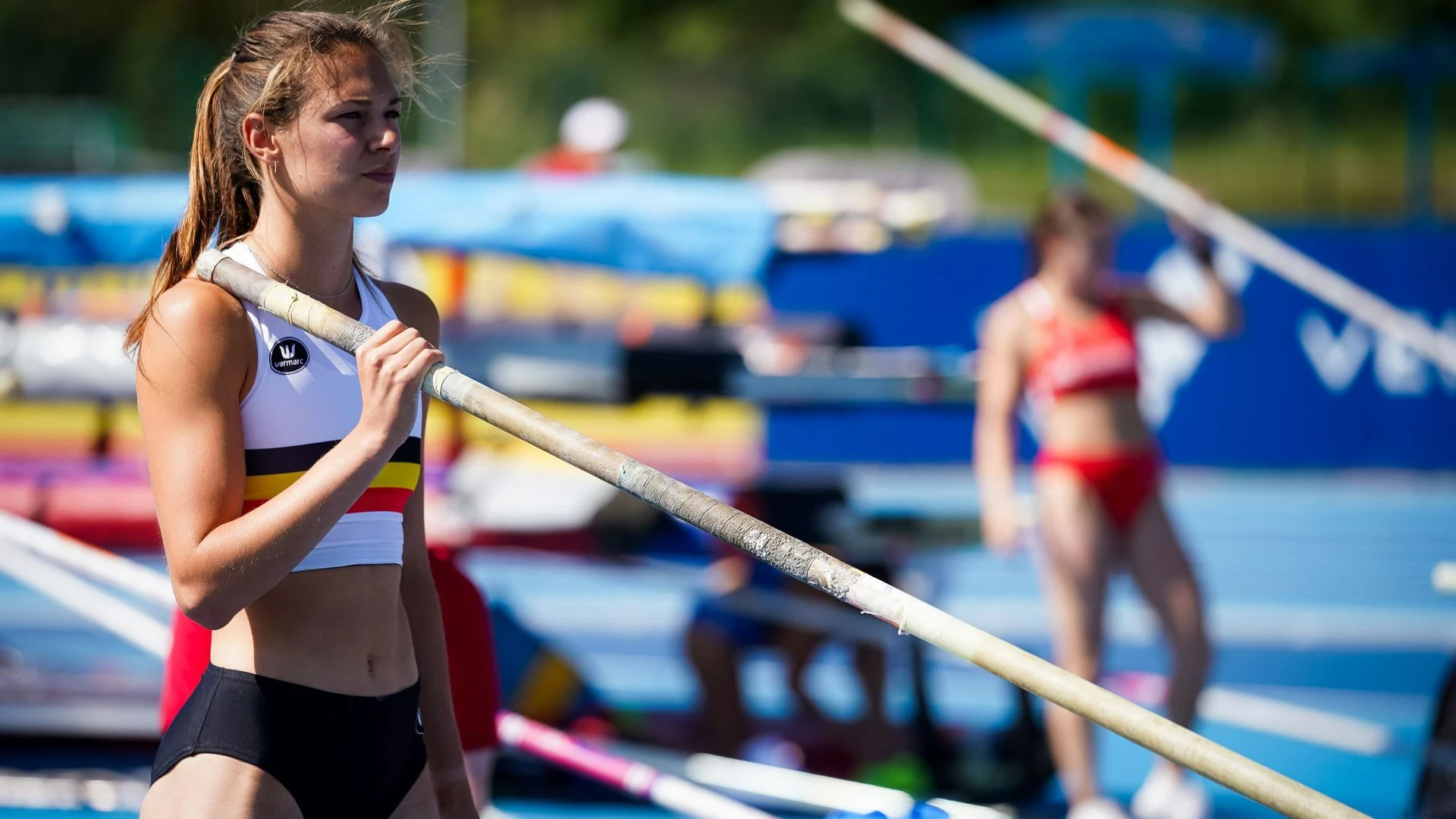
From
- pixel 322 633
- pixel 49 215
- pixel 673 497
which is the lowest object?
pixel 322 633

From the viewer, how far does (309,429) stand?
2.39 m

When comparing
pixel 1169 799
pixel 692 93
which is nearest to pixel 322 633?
pixel 1169 799

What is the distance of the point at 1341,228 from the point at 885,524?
8.71m

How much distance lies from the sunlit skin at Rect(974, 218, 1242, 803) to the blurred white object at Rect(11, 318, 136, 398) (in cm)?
380

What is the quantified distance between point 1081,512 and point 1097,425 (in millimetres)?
350

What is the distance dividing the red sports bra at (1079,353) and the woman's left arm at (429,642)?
131 inches

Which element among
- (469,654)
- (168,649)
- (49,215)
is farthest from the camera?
(49,215)

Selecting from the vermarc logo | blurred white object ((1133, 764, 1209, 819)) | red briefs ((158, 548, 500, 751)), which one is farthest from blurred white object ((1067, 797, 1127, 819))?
the vermarc logo

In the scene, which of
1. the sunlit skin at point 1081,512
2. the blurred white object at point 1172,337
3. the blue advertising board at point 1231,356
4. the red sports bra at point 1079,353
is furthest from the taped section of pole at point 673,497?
the blurred white object at point 1172,337

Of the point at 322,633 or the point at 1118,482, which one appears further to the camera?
the point at 1118,482

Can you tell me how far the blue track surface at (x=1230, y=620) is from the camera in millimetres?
6832

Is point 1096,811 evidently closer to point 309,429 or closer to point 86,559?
point 86,559

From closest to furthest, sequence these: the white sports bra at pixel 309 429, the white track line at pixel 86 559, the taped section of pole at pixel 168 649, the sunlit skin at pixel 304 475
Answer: the sunlit skin at pixel 304 475
the white sports bra at pixel 309 429
the taped section of pole at pixel 168 649
the white track line at pixel 86 559

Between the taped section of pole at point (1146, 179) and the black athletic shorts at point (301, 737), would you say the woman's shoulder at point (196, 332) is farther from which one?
the taped section of pole at point (1146, 179)
